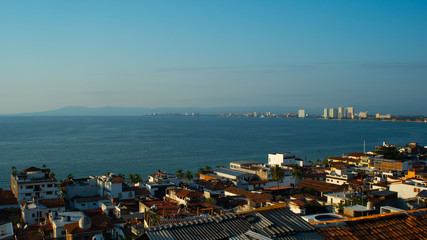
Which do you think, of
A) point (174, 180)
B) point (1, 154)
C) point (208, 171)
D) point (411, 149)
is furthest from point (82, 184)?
point (411, 149)

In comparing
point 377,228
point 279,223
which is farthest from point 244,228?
point 377,228

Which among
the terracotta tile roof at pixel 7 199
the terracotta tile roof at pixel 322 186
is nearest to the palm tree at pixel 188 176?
the terracotta tile roof at pixel 322 186

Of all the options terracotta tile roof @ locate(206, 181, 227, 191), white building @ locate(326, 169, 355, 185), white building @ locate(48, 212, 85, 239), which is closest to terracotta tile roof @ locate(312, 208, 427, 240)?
white building @ locate(48, 212, 85, 239)

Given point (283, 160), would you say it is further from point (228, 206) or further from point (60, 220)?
point (60, 220)

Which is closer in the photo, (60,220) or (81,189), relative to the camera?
(60,220)

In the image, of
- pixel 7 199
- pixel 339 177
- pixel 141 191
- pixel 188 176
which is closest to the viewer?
pixel 7 199

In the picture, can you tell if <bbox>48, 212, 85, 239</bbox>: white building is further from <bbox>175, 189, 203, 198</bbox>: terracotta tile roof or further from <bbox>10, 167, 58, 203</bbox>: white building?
<bbox>175, 189, 203, 198</bbox>: terracotta tile roof

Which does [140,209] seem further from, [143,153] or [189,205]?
[143,153]
